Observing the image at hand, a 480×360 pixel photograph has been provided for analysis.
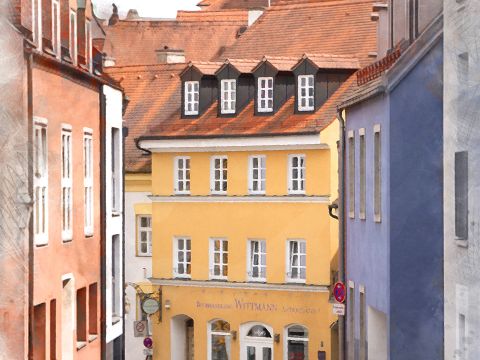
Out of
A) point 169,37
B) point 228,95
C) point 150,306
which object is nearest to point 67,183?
point 150,306

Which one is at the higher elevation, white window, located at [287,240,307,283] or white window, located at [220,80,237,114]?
white window, located at [220,80,237,114]

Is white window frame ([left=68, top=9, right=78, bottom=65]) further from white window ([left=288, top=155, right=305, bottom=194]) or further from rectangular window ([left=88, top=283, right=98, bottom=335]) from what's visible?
white window ([left=288, top=155, right=305, bottom=194])

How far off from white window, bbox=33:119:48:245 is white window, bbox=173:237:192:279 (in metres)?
27.0

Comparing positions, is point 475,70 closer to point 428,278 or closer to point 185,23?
point 428,278

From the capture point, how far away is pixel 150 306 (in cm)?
5584

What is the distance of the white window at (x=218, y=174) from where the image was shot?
56.8 meters

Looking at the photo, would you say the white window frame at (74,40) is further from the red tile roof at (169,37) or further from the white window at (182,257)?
the red tile roof at (169,37)

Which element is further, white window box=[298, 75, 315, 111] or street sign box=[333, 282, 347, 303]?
white window box=[298, 75, 315, 111]

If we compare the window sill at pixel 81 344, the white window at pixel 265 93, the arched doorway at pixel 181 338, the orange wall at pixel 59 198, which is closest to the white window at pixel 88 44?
the orange wall at pixel 59 198

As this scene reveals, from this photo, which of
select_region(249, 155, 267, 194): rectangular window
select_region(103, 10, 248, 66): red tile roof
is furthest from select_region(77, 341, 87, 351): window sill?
select_region(103, 10, 248, 66): red tile roof

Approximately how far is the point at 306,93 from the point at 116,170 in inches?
709

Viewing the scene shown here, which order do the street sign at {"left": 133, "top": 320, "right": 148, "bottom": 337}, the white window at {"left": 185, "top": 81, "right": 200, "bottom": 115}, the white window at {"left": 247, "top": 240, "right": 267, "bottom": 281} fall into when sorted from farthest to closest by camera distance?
the white window at {"left": 185, "top": 81, "right": 200, "bottom": 115} → the white window at {"left": 247, "top": 240, "right": 267, "bottom": 281} → the street sign at {"left": 133, "top": 320, "right": 148, "bottom": 337}

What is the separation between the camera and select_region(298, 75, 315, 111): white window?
56.0 metres

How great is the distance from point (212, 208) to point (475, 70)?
101 ft
